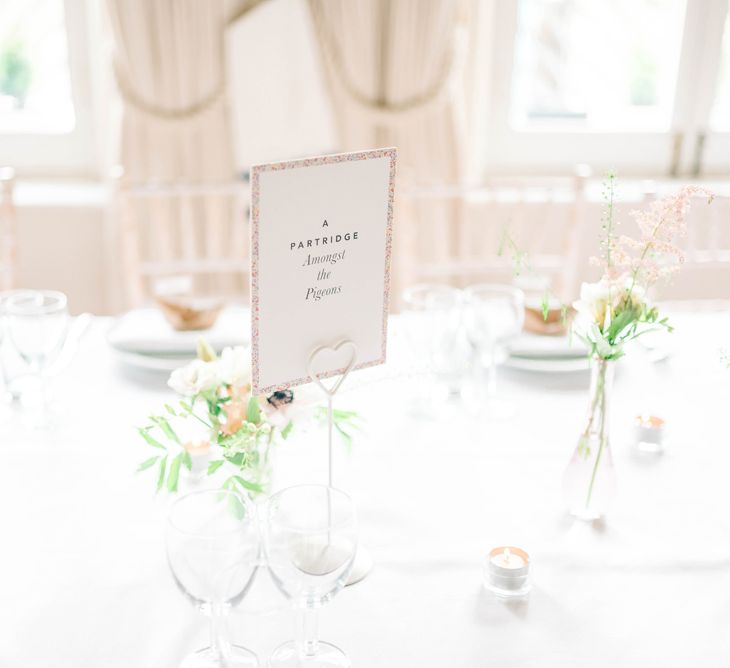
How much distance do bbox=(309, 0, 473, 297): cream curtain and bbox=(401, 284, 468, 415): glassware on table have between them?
1.15m

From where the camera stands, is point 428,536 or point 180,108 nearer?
point 428,536

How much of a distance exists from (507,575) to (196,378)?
0.39 metres

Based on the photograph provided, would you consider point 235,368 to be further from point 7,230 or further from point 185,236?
point 185,236

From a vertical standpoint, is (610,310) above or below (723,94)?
below

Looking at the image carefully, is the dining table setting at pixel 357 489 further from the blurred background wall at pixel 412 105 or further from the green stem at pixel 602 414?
the blurred background wall at pixel 412 105

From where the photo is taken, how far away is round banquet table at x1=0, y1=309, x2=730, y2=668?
34.3 inches

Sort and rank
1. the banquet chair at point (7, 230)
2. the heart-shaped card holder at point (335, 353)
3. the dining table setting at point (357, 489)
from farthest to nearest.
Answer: the banquet chair at point (7, 230) → the heart-shaped card holder at point (335, 353) → the dining table setting at point (357, 489)

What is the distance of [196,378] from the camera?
1.03 m

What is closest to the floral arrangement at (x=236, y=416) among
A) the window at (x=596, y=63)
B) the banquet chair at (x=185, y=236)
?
the banquet chair at (x=185, y=236)

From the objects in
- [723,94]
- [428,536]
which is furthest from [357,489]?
[723,94]

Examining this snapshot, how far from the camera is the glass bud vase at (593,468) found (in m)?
1.07

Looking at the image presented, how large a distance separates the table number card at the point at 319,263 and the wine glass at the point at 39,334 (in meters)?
0.51

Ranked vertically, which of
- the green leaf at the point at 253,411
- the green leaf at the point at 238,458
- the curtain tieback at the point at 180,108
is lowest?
the green leaf at the point at 238,458

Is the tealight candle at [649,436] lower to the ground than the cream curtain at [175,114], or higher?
lower
